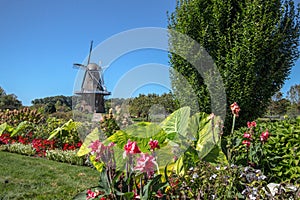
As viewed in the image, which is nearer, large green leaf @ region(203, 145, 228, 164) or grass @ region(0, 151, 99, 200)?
large green leaf @ region(203, 145, 228, 164)

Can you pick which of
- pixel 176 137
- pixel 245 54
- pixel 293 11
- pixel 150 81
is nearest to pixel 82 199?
pixel 176 137

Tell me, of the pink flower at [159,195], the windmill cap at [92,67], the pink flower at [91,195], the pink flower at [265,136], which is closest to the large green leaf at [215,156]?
the pink flower at [265,136]

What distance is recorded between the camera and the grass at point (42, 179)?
142 inches

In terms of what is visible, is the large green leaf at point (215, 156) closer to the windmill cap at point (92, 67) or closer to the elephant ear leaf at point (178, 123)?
the elephant ear leaf at point (178, 123)

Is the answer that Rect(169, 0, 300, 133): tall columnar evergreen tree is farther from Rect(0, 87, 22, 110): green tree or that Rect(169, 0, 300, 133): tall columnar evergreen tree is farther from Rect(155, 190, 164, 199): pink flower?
Rect(0, 87, 22, 110): green tree

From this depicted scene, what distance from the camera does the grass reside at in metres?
3.62

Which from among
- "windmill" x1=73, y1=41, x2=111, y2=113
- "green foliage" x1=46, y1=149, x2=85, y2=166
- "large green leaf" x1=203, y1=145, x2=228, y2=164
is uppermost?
"windmill" x1=73, y1=41, x2=111, y2=113

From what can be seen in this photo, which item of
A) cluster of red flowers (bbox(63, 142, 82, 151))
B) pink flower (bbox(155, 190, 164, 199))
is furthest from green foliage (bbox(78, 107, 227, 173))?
cluster of red flowers (bbox(63, 142, 82, 151))

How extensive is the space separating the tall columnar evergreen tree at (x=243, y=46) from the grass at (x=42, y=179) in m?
3.11

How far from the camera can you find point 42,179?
4457 mm

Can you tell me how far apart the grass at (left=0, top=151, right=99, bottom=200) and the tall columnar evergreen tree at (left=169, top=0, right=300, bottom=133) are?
10.2 ft

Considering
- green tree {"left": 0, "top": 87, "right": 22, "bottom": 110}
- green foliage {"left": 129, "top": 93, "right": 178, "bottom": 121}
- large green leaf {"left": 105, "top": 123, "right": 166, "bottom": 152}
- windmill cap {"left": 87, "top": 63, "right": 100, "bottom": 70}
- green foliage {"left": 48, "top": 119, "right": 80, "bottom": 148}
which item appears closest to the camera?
large green leaf {"left": 105, "top": 123, "right": 166, "bottom": 152}

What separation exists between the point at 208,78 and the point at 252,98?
1.10 metres

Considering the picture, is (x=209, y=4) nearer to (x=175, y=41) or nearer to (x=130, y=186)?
(x=175, y=41)
